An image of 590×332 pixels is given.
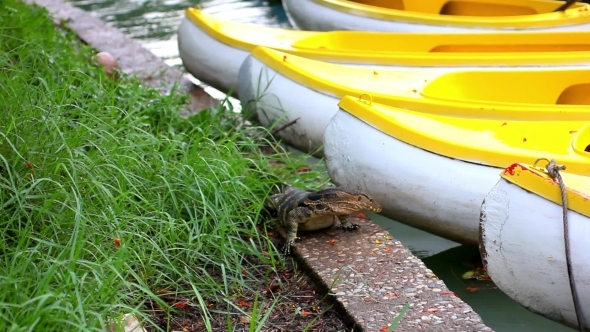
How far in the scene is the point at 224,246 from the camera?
3348 mm

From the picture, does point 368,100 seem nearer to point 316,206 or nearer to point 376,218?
point 376,218

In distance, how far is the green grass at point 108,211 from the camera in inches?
102

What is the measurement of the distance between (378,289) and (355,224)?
670mm

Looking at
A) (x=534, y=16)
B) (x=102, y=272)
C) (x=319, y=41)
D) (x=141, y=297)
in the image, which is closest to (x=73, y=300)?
(x=102, y=272)

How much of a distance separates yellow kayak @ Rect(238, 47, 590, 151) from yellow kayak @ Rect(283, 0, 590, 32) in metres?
1.51

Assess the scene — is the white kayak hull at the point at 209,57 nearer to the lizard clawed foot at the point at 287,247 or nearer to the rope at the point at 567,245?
the lizard clawed foot at the point at 287,247

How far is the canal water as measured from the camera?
12.2 ft

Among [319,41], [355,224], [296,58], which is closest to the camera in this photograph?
[355,224]

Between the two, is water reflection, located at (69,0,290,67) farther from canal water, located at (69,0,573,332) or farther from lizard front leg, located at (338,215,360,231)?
lizard front leg, located at (338,215,360,231)

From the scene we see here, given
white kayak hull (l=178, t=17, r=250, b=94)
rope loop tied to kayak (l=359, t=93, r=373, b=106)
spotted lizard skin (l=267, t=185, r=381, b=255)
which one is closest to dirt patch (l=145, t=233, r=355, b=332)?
spotted lizard skin (l=267, t=185, r=381, b=255)

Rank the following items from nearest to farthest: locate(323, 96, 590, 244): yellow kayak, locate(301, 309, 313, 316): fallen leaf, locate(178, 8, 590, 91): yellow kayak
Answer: locate(301, 309, 313, 316): fallen leaf < locate(323, 96, 590, 244): yellow kayak < locate(178, 8, 590, 91): yellow kayak

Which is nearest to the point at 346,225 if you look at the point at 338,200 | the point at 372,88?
the point at 338,200

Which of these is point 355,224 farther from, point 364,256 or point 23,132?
point 23,132

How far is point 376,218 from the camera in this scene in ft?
15.3
